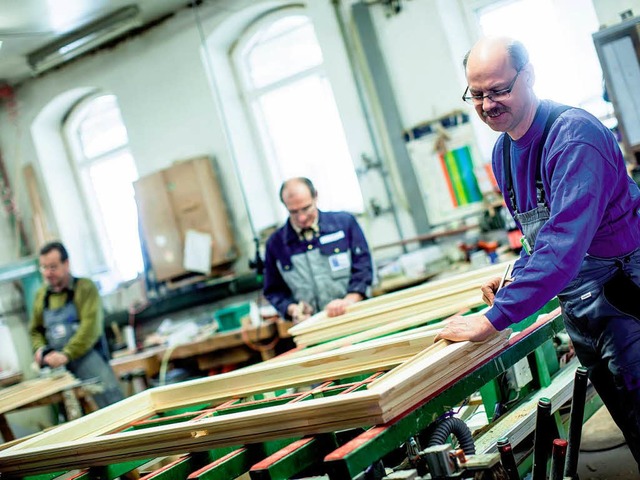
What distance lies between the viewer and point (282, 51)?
22.5 ft

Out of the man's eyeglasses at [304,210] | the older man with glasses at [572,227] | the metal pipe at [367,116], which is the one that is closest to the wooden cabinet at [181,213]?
the metal pipe at [367,116]

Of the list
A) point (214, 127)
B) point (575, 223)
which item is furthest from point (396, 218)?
point (575, 223)

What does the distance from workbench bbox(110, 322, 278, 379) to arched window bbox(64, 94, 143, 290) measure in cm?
191

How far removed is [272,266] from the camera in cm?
412

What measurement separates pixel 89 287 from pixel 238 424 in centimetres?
351

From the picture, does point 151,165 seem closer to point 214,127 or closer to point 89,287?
point 214,127

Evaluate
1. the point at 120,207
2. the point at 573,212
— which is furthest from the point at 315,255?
the point at 120,207

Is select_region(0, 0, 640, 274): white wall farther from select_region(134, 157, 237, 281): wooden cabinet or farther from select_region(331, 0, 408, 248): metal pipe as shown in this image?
select_region(134, 157, 237, 281): wooden cabinet

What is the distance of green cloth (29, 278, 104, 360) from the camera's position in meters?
4.82

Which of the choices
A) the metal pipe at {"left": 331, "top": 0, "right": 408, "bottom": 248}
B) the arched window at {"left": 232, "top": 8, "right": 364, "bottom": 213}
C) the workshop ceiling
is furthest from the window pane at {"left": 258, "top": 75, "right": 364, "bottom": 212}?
the workshop ceiling

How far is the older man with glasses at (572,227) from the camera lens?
1.74 m

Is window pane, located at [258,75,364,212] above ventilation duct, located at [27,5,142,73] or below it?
below

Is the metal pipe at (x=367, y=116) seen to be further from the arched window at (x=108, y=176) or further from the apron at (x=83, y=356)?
the arched window at (x=108, y=176)

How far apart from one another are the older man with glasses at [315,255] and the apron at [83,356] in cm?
167
